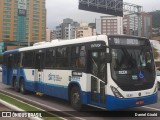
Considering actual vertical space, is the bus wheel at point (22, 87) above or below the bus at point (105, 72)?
below

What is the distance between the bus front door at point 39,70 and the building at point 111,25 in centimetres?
5243

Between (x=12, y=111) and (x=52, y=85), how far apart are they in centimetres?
317

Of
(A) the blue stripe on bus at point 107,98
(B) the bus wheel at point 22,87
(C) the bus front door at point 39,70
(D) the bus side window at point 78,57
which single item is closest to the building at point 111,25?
(B) the bus wheel at point 22,87

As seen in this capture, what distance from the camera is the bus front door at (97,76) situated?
10.4m

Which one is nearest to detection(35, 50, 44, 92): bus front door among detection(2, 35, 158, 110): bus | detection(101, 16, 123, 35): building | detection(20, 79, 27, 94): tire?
detection(2, 35, 158, 110): bus

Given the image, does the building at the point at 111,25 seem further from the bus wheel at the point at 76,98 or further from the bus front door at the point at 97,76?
the bus front door at the point at 97,76

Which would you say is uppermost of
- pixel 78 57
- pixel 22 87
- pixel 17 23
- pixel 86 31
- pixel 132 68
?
pixel 17 23

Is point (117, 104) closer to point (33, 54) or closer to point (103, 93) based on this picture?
point (103, 93)

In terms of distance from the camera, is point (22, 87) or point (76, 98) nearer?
point (76, 98)

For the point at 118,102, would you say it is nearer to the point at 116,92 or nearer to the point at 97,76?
the point at 116,92

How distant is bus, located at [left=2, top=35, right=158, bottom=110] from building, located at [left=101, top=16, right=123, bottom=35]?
2168 inches

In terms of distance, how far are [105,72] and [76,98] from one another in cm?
223

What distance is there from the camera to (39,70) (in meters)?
15.6


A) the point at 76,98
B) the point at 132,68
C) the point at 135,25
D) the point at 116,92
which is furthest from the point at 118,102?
the point at 135,25
